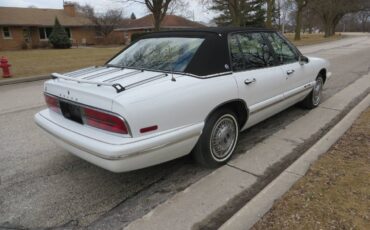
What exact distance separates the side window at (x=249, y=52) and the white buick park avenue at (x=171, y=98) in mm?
17

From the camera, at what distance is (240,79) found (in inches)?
142

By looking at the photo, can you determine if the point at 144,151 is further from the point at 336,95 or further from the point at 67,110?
the point at 336,95

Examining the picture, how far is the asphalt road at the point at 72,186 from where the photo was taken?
2.74 metres

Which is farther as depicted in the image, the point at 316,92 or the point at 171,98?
the point at 316,92

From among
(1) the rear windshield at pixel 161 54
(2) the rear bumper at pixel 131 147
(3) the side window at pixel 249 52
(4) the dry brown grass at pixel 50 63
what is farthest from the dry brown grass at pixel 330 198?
(4) the dry brown grass at pixel 50 63

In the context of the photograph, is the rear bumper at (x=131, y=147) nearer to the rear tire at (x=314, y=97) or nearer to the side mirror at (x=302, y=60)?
the side mirror at (x=302, y=60)

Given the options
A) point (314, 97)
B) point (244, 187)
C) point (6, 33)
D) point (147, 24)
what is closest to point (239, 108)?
point (244, 187)

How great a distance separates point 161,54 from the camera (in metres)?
3.68

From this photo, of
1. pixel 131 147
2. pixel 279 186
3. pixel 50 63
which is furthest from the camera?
pixel 50 63

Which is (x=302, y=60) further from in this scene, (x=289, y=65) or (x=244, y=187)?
(x=244, y=187)

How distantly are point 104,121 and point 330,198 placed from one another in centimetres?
219

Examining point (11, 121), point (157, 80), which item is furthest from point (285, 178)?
point (11, 121)

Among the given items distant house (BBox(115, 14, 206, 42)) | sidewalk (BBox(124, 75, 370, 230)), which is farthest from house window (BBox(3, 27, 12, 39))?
sidewalk (BBox(124, 75, 370, 230))

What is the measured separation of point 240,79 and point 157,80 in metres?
1.11
